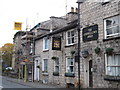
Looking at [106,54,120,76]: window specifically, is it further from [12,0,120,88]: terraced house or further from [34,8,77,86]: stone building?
[34,8,77,86]: stone building

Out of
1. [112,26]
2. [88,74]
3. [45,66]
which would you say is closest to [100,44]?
[112,26]

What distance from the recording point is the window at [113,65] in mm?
12839

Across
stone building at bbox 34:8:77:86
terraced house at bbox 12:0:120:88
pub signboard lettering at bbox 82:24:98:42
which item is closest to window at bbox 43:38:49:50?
stone building at bbox 34:8:77:86

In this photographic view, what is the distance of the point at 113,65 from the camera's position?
13.1 meters

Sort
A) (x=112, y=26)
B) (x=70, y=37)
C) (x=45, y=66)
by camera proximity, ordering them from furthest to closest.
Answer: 1. (x=45, y=66)
2. (x=70, y=37)
3. (x=112, y=26)

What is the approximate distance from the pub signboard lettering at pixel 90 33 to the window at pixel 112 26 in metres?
0.92

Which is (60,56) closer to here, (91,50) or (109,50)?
(91,50)

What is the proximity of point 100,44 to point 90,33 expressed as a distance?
149cm

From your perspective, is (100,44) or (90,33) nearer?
(100,44)

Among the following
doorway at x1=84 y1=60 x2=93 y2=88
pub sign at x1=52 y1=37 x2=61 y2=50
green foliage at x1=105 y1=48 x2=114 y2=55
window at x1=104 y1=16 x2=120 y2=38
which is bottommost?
doorway at x1=84 y1=60 x2=93 y2=88

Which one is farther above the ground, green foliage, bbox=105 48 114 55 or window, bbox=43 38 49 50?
window, bbox=43 38 49 50

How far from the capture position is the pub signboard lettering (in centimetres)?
1467

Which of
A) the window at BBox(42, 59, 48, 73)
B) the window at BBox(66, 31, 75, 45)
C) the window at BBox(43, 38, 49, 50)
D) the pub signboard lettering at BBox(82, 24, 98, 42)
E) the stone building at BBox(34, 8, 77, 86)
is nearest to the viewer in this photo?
the pub signboard lettering at BBox(82, 24, 98, 42)

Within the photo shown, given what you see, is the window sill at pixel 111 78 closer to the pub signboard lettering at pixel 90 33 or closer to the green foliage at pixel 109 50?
the green foliage at pixel 109 50
